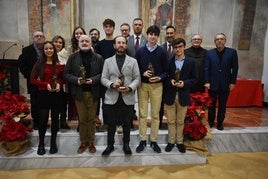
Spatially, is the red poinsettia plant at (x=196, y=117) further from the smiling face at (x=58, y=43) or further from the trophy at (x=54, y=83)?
the smiling face at (x=58, y=43)

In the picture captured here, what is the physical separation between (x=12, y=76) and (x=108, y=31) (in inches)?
104

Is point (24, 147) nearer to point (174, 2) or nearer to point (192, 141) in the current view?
point (192, 141)

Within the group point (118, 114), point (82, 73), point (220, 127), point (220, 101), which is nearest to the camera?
point (82, 73)

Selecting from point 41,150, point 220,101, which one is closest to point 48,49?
point 41,150

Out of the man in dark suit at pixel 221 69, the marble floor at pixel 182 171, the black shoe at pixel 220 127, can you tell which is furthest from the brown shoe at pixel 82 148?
the black shoe at pixel 220 127

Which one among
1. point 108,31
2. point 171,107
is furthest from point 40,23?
point 171,107

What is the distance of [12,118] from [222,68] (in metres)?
3.20

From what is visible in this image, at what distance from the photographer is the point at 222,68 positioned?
159 inches

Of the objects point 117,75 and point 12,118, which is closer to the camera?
point 117,75

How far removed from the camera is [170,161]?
12.0ft

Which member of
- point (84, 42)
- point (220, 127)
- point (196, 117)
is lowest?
point (220, 127)

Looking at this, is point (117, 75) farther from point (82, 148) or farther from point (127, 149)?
point (82, 148)

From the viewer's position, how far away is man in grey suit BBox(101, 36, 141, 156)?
10.7ft

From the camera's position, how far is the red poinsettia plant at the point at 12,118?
11.4 ft
